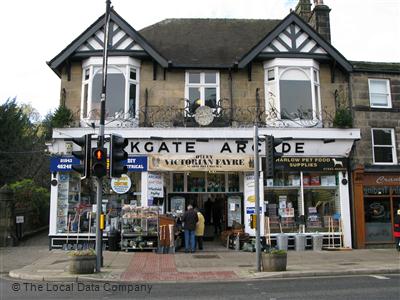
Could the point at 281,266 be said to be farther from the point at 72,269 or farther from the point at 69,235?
the point at 69,235

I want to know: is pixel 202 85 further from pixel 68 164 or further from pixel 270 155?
pixel 270 155

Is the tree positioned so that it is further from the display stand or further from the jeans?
the jeans

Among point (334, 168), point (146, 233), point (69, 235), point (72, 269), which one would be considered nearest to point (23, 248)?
point (69, 235)

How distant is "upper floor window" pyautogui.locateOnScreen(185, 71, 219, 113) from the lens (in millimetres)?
19509

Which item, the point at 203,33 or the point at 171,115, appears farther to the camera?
the point at 203,33

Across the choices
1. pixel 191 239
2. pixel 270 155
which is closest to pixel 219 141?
pixel 191 239

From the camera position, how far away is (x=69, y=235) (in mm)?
18188

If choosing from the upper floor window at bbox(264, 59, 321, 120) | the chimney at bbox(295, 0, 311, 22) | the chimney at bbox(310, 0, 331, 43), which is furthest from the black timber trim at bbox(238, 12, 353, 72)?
the chimney at bbox(295, 0, 311, 22)

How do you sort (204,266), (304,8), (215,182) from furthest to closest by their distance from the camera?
(304,8) → (215,182) → (204,266)

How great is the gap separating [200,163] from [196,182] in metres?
1.56

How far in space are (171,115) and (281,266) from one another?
877cm

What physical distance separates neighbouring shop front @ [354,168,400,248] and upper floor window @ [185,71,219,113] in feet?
21.8

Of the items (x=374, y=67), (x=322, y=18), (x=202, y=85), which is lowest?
(x=202, y=85)

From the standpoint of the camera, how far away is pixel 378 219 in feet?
63.9
